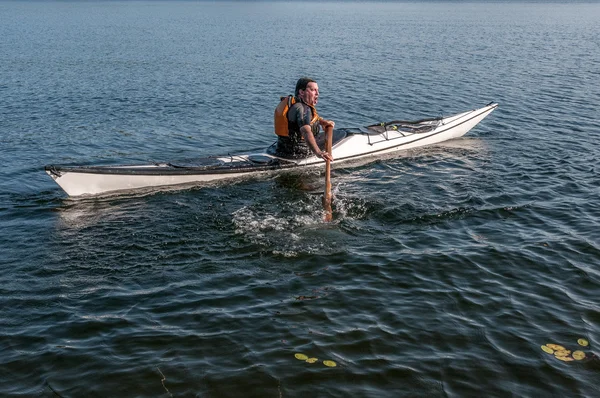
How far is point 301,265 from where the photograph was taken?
9.73m

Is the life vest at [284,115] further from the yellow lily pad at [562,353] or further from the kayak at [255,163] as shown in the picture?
the yellow lily pad at [562,353]

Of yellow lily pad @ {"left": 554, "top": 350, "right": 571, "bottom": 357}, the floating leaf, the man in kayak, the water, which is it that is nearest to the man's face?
the man in kayak

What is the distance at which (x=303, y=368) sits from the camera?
23.3 feet

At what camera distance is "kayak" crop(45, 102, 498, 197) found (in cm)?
1239

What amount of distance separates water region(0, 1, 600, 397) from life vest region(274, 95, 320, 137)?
3.82 ft

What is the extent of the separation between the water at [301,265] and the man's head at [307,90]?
A: 1.99 meters

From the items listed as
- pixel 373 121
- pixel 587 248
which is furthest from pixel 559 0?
pixel 587 248

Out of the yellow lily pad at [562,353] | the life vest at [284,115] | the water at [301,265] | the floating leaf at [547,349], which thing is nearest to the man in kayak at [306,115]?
the life vest at [284,115]

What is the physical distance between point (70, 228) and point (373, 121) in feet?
40.4

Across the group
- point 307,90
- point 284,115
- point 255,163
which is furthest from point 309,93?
point 255,163

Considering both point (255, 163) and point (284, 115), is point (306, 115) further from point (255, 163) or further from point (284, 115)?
point (255, 163)

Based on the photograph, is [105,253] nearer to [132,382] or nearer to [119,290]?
[119,290]

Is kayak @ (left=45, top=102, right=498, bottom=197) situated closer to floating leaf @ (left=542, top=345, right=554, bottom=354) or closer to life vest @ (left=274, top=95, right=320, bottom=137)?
life vest @ (left=274, top=95, right=320, bottom=137)

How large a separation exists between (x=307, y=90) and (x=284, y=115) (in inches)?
35.0
